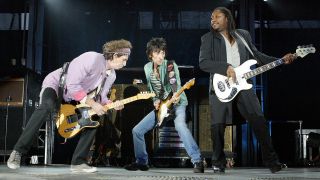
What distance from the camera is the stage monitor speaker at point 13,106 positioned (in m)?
8.91

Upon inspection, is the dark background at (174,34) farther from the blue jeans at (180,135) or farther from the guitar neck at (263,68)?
the guitar neck at (263,68)

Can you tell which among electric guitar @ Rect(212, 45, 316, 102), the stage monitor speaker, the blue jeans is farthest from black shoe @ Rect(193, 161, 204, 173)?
the stage monitor speaker

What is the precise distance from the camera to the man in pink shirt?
15.5ft

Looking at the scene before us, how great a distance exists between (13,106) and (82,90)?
477 cm

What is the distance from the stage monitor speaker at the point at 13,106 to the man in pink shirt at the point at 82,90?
4.20 metres

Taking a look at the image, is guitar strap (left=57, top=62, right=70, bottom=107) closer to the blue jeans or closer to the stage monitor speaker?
the blue jeans

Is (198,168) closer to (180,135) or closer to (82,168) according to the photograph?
(180,135)

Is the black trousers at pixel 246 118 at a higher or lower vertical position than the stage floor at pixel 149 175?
higher

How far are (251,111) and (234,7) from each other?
7531mm

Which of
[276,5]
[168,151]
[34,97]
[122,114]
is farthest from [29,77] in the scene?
[276,5]

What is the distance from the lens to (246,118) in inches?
189

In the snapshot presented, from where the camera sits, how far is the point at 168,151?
8.76 metres

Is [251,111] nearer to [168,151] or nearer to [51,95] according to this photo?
[51,95]

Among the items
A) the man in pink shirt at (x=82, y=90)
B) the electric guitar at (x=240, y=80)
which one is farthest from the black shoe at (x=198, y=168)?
the man in pink shirt at (x=82, y=90)
